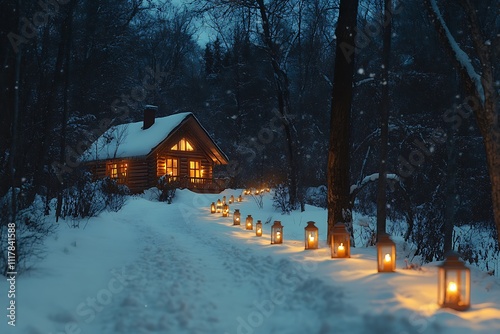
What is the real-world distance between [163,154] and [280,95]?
47.7 feet

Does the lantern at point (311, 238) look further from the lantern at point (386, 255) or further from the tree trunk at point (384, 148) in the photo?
the lantern at point (386, 255)

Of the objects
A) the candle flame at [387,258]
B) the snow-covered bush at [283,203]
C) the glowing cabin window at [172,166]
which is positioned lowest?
the snow-covered bush at [283,203]

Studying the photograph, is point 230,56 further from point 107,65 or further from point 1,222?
point 1,222

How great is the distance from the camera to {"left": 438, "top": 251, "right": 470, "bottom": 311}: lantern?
161 inches

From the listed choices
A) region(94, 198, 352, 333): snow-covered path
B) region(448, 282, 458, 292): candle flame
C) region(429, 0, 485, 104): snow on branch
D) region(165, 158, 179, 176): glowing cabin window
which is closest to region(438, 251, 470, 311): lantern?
region(448, 282, 458, 292): candle flame

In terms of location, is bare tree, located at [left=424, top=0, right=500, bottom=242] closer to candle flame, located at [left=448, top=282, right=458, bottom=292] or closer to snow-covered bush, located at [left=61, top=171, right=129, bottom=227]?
candle flame, located at [left=448, top=282, right=458, bottom=292]

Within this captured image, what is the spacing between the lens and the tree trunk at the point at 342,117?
349 inches

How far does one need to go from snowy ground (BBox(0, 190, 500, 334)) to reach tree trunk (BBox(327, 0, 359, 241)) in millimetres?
1120

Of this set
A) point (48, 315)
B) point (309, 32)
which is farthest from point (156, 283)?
point (309, 32)

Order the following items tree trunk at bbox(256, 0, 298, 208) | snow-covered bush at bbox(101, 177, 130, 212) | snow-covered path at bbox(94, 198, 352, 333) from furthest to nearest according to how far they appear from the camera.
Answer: tree trunk at bbox(256, 0, 298, 208) → snow-covered bush at bbox(101, 177, 130, 212) → snow-covered path at bbox(94, 198, 352, 333)

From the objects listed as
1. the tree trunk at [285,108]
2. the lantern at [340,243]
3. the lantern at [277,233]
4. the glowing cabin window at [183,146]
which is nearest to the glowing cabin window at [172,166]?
the glowing cabin window at [183,146]

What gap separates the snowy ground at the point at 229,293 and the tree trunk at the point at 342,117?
1120 millimetres

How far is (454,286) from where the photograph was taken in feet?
13.5

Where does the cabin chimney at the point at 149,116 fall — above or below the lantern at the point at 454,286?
above
